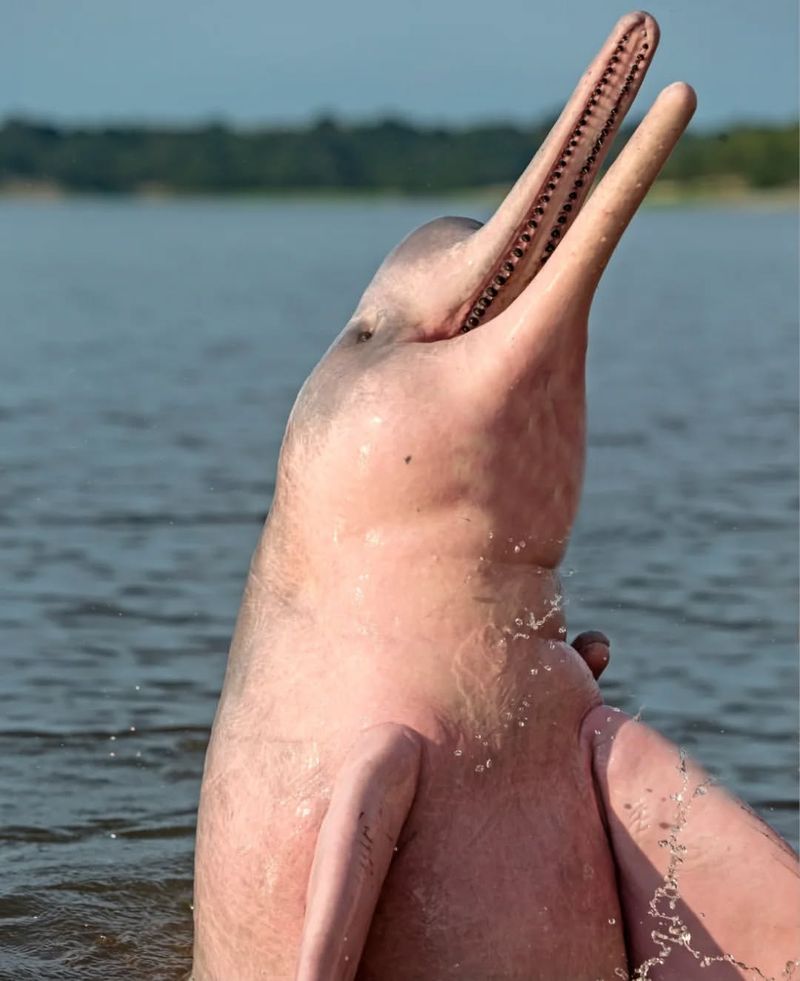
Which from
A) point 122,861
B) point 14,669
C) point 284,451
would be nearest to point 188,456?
point 14,669

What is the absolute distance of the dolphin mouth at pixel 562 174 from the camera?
6020mm

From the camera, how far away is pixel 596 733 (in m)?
6.28

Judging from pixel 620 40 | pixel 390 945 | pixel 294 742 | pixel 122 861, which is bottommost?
pixel 122 861

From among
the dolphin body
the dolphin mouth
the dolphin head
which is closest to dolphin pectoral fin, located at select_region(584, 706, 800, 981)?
the dolphin body

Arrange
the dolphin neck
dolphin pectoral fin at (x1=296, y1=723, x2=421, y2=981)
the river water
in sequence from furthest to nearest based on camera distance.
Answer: the river water
the dolphin neck
dolphin pectoral fin at (x1=296, y1=723, x2=421, y2=981)

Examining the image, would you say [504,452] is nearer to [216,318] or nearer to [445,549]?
[445,549]

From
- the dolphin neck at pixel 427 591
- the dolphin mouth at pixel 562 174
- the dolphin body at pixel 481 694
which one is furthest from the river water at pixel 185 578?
the dolphin mouth at pixel 562 174

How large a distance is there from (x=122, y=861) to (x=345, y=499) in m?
3.18

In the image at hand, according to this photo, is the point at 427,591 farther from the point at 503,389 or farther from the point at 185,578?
the point at 185,578

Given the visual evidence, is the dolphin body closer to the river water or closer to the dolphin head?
the dolphin head

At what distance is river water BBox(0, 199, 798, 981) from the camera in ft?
29.1

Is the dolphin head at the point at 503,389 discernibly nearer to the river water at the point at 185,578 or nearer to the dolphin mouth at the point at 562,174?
the dolphin mouth at the point at 562,174

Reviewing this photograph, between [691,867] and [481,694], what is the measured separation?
2.53 ft

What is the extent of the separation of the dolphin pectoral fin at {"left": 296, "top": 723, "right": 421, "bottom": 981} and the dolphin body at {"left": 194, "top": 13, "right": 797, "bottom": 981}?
0.01 metres
